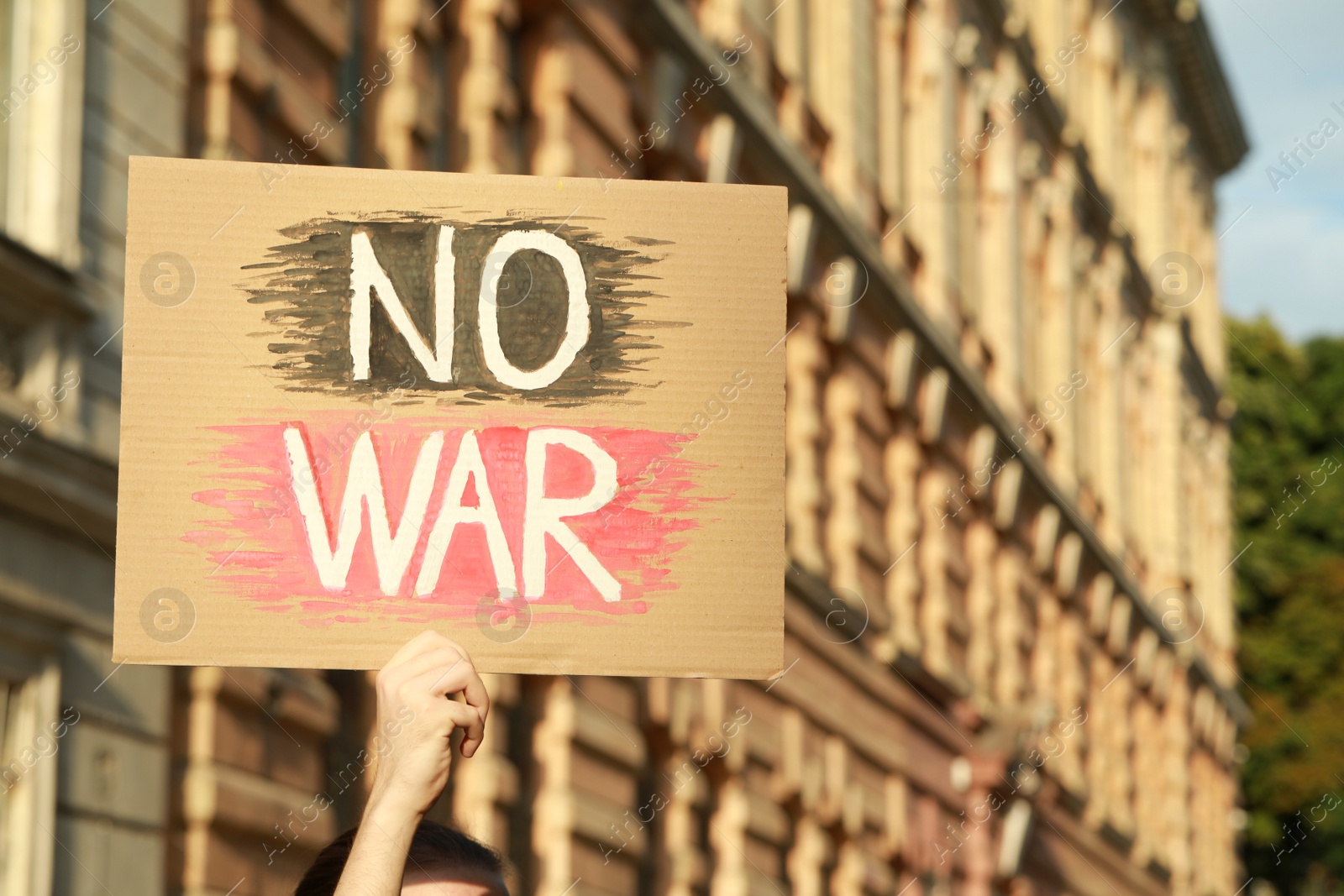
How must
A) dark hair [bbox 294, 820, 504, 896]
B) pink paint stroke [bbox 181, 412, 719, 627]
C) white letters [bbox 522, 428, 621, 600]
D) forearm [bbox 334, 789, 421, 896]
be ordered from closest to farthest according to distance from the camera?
forearm [bbox 334, 789, 421, 896], dark hair [bbox 294, 820, 504, 896], pink paint stroke [bbox 181, 412, 719, 627], white letters [bbox 522, 428, 621, 600]

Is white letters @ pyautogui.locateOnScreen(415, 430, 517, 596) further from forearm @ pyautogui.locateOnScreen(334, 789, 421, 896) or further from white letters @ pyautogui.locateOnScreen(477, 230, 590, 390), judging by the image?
forearm @ pyautogui.locateOnScreen(334, 789, 421, 896)

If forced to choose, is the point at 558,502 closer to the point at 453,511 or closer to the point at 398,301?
the point at 453,511

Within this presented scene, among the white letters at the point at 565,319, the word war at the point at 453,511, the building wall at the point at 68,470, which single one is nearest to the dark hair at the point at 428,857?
the word war at the point at 453,511

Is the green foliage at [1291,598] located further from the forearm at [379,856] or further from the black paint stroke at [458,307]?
the forearm at [379,856]

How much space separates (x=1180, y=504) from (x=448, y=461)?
2889cm

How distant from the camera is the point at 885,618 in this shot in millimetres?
17469

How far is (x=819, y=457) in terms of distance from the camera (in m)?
16.4

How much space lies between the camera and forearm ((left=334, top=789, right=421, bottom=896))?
286cm

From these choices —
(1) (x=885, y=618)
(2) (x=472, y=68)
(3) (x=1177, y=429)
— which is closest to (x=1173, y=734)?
(3) (x=1177, y=429)

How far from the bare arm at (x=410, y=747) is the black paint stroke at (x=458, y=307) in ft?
2.05

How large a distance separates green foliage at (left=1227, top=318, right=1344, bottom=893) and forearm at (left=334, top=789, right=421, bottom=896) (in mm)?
37349

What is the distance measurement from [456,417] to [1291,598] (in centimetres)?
4082

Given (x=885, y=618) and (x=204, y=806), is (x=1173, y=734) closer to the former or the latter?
(x=885, y=618)

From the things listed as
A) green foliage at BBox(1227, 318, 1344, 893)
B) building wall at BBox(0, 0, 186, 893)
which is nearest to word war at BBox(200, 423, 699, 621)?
building wall at BBox(0, 0, 186, 893)
